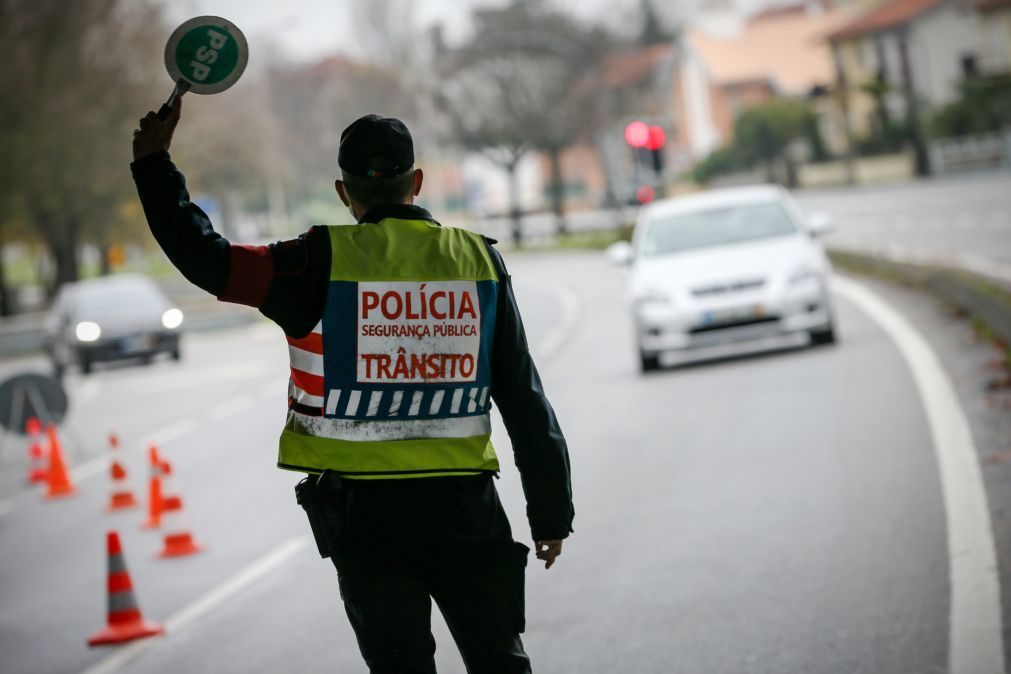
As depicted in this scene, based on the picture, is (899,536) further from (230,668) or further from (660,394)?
(660,394)

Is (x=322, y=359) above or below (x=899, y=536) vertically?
above

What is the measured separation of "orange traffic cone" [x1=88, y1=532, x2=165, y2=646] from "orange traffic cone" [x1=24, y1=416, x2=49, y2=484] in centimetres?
769

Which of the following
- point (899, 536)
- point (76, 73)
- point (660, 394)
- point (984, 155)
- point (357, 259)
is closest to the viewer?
point (357, 259)

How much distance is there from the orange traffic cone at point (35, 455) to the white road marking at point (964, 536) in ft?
24.0

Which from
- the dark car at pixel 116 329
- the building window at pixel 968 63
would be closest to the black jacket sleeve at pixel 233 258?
the dark car at pixel 116 329

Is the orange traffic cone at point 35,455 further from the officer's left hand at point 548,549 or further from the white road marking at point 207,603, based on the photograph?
the officer's left hand at point 548,549

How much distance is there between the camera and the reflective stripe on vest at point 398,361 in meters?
4.05

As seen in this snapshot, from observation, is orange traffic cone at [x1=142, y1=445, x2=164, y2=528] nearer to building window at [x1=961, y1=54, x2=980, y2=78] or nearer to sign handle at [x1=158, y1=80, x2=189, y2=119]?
sign handle at [x1=158, y1=80, x2=189, y2=119]

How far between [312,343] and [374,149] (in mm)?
437

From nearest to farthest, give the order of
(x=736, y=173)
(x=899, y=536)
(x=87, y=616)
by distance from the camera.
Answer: (x=899, y=536) < (x=87, y=616) < (x=736, y=173)

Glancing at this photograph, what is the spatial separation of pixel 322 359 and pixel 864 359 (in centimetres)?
1280

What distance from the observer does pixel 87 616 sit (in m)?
9.33

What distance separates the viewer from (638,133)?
39625 millimetres

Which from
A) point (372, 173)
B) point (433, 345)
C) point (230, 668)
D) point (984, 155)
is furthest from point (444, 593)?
point (984, 155)
